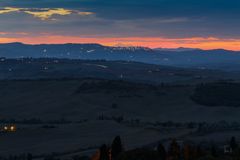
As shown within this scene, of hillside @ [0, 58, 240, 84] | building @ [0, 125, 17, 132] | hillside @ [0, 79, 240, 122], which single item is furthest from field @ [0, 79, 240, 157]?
hillside @ [0, 58, 240, 84]

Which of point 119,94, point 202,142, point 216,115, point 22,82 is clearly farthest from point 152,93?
point 202,142

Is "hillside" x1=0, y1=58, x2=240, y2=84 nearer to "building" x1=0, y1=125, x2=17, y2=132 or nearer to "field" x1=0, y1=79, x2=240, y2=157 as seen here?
"field" x1=0, y1=79, x2=240, y2=157

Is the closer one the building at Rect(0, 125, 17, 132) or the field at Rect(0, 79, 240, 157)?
the field at Rect(0, 79, 240, 157)

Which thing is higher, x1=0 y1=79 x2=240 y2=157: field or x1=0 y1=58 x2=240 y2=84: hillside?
x1=0 y1=79 x2=240 y2=157: field

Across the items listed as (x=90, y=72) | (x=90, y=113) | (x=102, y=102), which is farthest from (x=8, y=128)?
(x=90, y=72)

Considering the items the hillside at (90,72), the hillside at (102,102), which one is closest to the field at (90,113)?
the hillside at (102,102)

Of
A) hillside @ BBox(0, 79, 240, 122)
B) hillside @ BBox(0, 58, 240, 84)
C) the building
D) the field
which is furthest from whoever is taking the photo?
hillside @ BBox(0, 58, 240, 84)

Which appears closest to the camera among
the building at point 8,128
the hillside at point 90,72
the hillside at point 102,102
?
the building at point 8,128

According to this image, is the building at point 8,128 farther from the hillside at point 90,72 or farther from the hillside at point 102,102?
the hillside at point 90,72

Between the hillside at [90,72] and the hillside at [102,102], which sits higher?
the hillside at [102,102]

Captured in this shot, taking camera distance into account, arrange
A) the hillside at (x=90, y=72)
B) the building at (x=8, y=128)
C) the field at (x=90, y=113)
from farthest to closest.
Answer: the hillside at (x=90, y=72) → the building at (x=8, y=128) → the field at (x=90, y=113)

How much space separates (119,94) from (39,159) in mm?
45145

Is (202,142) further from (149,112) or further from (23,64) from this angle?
(23,64)

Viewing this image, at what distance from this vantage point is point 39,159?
1778 inches
